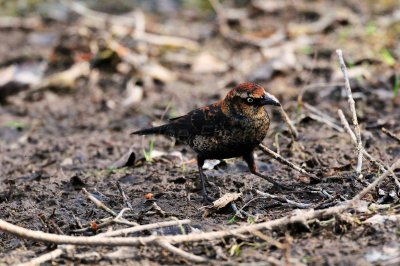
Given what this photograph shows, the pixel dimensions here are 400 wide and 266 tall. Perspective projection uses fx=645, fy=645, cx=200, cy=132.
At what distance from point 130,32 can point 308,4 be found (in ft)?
10.5

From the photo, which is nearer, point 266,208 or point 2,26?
point 266,208

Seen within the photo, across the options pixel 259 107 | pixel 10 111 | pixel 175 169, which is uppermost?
pixel 259 107

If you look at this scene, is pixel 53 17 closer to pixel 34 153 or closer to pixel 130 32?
pixel 130 32

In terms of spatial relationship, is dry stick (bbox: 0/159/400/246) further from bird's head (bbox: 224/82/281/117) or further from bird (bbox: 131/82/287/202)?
bird's head (bbox: 224/82/281/117)

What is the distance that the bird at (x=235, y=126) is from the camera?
4852 mm

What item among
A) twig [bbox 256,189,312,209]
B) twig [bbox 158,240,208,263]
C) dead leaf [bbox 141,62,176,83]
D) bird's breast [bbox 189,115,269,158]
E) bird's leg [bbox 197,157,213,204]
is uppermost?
bird's breast [bbox 189,115,269,158]

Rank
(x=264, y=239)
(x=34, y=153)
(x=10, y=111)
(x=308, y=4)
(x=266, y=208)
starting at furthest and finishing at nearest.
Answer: (x=308, y=4) < (x=10, y=111) < (x=34, y=153) < (x=266, y=208) < (x=264, y=239)

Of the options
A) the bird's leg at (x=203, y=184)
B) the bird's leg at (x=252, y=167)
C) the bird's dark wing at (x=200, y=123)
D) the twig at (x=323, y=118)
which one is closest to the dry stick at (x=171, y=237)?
the bird's leg at (x=203, y=184)

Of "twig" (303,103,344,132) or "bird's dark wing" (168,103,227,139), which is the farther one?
"twig" (303,103,344,132)

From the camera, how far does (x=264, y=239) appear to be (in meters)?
3.68

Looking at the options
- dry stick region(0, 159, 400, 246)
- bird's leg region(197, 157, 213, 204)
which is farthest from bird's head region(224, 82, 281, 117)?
dry stick region(0, 159, 400, 246)

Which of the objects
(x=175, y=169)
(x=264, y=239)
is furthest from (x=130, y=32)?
(x=264, y=239)

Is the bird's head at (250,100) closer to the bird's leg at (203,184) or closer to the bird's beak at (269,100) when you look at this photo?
the bird's beak at (269,100)

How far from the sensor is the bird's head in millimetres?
4879
